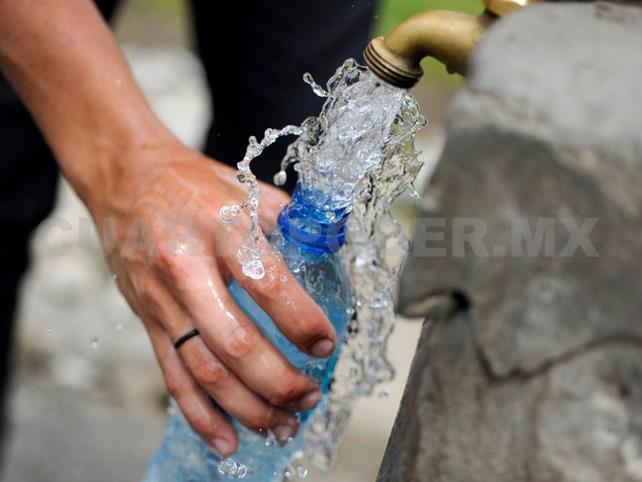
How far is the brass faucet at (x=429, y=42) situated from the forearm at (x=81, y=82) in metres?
0.36

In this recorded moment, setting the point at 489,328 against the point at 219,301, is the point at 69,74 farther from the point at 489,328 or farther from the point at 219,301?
the point at 489,328

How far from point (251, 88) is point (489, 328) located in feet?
3.93

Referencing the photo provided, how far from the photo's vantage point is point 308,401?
3.46 ft

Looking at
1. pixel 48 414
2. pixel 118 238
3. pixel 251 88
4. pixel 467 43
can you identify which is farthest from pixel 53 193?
pixel 467 43

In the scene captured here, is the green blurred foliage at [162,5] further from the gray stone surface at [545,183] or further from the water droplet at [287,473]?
the gray stone surface at [545,183]

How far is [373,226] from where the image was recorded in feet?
3.99

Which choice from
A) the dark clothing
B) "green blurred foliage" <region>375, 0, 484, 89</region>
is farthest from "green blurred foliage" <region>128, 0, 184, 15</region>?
the dark clothing

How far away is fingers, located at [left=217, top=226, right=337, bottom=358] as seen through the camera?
3.24ft

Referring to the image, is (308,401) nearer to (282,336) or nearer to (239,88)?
(282,336)

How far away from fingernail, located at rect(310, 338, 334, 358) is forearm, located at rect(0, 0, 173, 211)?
12.7 inches

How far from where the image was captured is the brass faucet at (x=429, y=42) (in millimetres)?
819

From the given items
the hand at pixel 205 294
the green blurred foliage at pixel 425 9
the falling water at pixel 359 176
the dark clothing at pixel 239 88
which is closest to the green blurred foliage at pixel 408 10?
the green blurred foliage at pixel 425 9

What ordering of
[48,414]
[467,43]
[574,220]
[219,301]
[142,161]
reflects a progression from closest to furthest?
[574,220] → [467,43] → [219,301] → [142,161] → [48,414]

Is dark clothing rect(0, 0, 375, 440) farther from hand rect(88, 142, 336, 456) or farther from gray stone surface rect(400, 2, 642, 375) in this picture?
gray stone surface rect(400, 2, 642, 375)
